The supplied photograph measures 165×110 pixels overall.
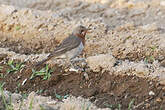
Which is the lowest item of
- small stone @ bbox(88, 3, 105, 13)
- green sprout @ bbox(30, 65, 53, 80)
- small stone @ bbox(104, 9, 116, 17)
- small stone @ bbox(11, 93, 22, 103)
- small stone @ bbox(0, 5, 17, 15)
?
small stone @ bbox(11, 93, 22, 103)

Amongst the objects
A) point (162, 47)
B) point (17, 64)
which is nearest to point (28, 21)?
point (17, 64)

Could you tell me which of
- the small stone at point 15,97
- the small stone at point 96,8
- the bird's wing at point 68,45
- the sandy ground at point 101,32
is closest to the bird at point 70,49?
the bird's wing at point 68,45

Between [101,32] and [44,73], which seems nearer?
[44,73]

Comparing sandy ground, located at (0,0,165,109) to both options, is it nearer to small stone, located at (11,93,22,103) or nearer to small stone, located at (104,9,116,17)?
small stone, located at (104,9,116,17)

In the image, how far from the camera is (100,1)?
11062 millimetres

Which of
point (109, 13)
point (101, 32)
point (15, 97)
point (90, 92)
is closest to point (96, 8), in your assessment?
point (109, 13)

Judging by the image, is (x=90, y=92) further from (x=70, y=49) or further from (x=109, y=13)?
(x=109, y=13)

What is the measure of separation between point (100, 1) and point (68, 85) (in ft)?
16.2

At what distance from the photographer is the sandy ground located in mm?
6895

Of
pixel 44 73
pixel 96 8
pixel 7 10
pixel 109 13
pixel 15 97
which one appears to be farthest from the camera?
pixel 96 8

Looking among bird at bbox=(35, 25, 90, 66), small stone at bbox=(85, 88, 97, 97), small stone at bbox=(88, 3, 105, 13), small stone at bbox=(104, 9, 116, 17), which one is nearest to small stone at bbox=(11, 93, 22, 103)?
small stone at bbox=(85, 88, 97, 97)

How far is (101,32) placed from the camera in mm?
8695

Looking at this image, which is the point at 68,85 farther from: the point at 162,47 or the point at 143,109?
the point at 162,47

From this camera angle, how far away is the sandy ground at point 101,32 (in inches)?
271
